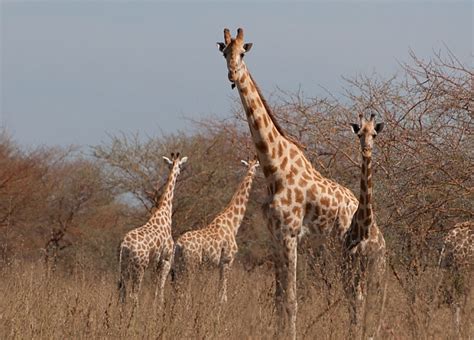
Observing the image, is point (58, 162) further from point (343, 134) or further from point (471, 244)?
point (471, 244)

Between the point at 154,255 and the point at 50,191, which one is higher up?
the point at 50,191

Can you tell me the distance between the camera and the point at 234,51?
280 inches

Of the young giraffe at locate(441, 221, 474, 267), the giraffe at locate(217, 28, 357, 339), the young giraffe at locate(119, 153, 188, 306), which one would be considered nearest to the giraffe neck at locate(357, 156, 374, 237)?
the giraffe at locate(217, 28, 357, 339)

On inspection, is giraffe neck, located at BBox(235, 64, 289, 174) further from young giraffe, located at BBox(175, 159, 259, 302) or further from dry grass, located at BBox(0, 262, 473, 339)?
young giraffe, located at BBox(175, 159, 259, 302)

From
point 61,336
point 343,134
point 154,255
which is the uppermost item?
point 343,134

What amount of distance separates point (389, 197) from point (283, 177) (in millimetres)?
2136

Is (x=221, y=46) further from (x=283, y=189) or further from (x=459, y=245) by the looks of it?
(x=459, y=245)

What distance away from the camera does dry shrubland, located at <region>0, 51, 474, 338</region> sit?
5.84m

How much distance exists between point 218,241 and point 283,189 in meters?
4.62

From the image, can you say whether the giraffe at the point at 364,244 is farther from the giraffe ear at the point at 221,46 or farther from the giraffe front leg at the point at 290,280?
the giraffe ear at the point at 221,46

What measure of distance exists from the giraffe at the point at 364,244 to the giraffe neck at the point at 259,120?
24.1 inches

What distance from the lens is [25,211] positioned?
1820 centimetres

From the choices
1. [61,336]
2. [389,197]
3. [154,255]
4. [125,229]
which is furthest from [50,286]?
[125,229]

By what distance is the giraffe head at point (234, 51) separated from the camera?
279 inches
